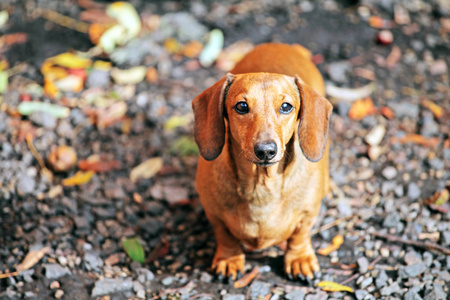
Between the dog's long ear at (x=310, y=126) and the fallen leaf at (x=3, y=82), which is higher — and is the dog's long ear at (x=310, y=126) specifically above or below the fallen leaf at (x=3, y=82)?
above

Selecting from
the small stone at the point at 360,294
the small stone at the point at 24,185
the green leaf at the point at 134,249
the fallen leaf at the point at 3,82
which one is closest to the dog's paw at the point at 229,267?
the green leaf at the point at 134,249

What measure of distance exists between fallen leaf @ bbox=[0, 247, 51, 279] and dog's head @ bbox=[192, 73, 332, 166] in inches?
53.4

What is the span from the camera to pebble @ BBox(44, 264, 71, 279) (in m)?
3.24

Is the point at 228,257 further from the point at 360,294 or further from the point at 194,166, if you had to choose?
the point at 194,166

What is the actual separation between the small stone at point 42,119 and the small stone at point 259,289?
2.27 m

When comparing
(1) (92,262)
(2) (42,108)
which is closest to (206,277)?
(1) (92,262)

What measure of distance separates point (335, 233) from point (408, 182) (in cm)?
76

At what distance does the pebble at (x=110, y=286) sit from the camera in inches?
125

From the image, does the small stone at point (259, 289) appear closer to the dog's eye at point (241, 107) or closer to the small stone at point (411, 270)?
the small stone at point (411, 270)

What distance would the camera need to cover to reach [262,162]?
2.61 metres

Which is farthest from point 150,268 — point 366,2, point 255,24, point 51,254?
point 366,2

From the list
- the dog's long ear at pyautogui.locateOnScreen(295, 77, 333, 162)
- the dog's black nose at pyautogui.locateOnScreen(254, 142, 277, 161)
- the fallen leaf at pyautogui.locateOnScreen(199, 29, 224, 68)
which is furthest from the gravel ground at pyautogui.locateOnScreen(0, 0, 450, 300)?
the dog's black nose at pyautogui.locateOnScreen(254, 142, 277, 161)

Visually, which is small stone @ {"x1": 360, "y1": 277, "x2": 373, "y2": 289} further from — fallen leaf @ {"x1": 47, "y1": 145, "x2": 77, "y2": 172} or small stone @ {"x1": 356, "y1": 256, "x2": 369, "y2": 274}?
fallen leaf @ {"x1": 47, "y1": 145, "x2": 77, "y2": 172}

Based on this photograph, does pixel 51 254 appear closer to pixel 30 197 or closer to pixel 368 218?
pixel 30 197
